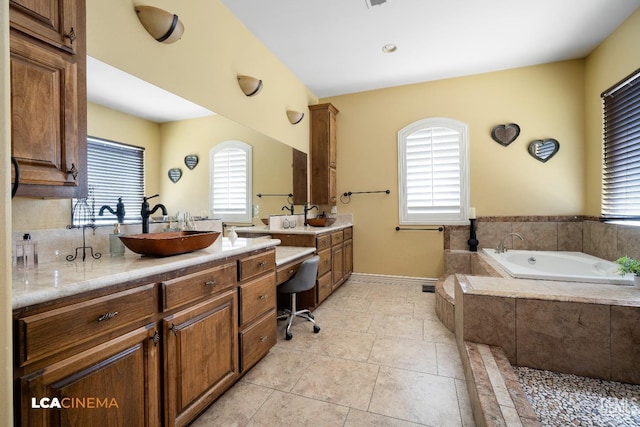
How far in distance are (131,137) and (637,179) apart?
13.4 feet

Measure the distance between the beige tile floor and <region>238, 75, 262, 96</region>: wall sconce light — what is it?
231 centimetres

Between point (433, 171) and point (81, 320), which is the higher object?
point (433, 171)

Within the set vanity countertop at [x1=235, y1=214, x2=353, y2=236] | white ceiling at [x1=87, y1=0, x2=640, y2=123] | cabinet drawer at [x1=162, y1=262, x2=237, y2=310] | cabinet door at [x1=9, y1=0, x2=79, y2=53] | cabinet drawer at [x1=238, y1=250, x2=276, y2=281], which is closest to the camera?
cabinet door at [x1=9, y1=0, x2=79, y2=53]

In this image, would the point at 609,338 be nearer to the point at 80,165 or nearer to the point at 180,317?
the point at 180,317

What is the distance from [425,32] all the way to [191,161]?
2.62 metres

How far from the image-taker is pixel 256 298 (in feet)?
6.47

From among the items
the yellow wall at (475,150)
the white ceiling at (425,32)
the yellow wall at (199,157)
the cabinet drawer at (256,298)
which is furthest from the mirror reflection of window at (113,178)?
the yellow wall at (475,150)

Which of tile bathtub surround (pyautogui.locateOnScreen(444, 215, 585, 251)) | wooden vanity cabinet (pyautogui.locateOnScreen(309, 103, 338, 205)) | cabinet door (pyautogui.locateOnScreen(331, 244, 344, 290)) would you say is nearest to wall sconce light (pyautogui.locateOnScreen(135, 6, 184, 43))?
wooden vanity cabinet (pyautogui.locateOnScreen(309, 103, 338, 205))

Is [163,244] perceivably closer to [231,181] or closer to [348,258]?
[231,181]

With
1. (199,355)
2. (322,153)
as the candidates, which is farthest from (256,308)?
(322,153)

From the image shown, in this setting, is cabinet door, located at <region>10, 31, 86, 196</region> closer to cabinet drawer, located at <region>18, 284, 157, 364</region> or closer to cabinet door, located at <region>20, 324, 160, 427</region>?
cabinet drawer, located at <region>18, 284, 157, 364</region>

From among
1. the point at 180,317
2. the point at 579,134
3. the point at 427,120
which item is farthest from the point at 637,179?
the point at 180,317

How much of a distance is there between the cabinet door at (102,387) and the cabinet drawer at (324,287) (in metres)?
2.04

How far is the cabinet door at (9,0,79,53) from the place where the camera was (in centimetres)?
101
